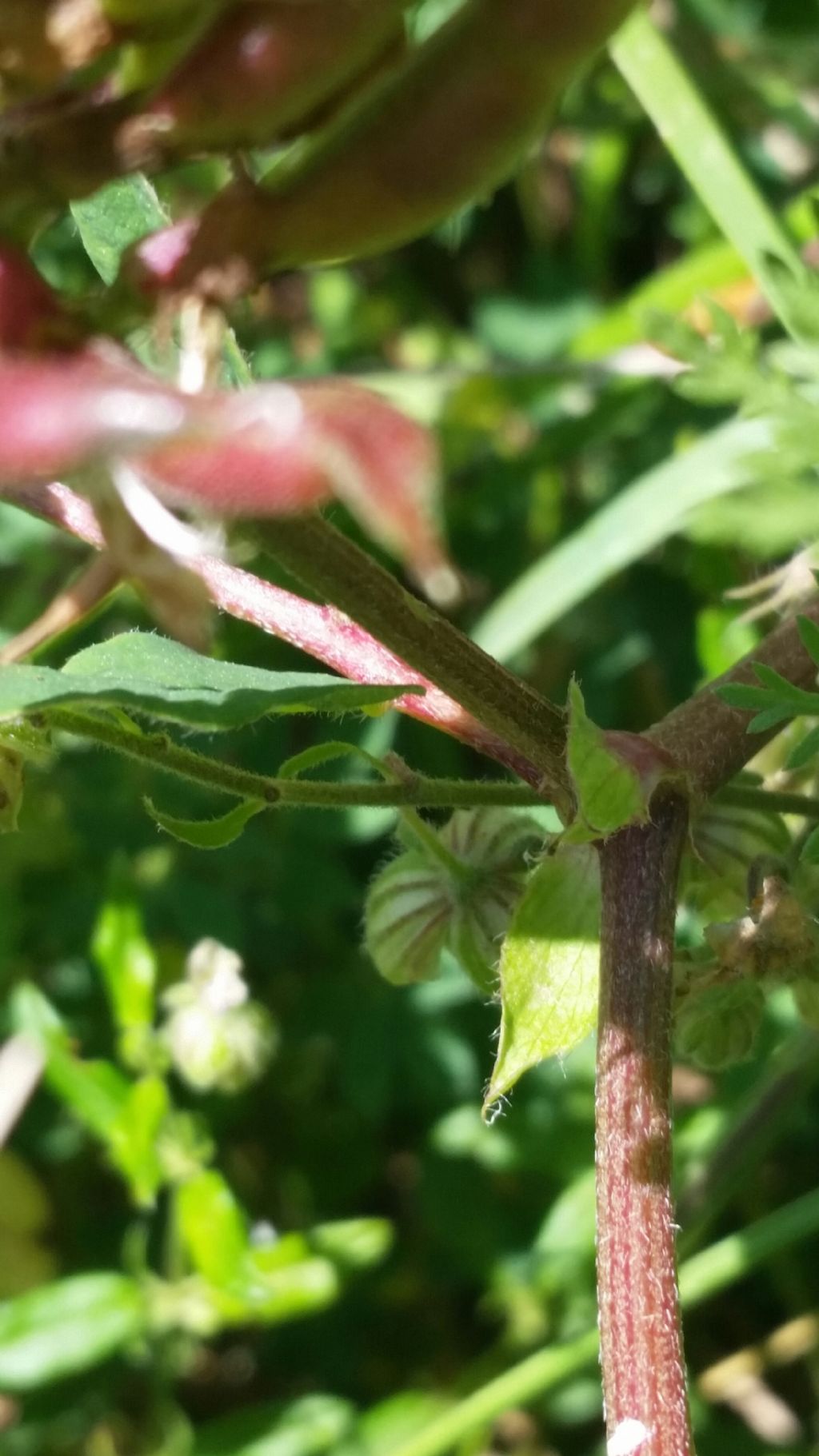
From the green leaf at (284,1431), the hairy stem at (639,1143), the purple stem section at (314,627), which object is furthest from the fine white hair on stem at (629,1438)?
the green leaf at (284,1431)

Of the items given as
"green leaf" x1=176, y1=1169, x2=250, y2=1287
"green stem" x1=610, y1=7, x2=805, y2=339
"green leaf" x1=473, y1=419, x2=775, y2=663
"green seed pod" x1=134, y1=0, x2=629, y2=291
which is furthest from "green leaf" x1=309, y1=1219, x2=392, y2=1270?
"green seed pod" x1=134, y1=0, x2=629, y2=291

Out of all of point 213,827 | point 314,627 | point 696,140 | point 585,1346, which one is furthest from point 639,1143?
point 696,140

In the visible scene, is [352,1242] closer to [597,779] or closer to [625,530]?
[625,530]

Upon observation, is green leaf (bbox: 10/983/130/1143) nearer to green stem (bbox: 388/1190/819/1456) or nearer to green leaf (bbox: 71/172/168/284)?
green stem (bbox: 388/1190/819/1456)

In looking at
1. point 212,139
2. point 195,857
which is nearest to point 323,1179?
point 195,857

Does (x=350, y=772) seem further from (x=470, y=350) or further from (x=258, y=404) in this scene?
(x=258, y=404)

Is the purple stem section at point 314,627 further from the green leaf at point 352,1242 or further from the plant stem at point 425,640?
the green leaf at point 352,1242

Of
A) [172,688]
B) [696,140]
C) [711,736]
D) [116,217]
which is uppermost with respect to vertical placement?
[696,140]
